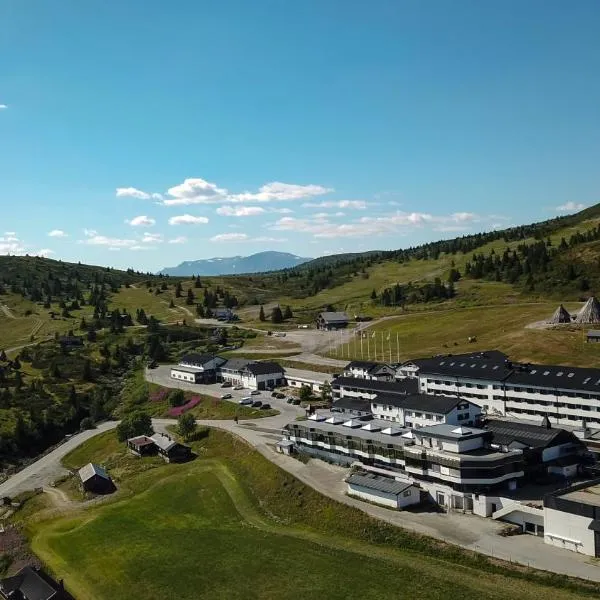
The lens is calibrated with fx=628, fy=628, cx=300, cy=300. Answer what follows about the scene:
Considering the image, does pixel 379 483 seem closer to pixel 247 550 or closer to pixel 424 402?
pixel 247 550

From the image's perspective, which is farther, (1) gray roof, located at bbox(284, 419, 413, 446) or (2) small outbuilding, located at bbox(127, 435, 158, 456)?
(2) small outbuilding, located at bbox(127, 435, 158, 456)

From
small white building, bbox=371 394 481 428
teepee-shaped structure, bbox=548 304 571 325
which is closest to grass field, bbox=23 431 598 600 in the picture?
small white building, bbox=371 394 481 428

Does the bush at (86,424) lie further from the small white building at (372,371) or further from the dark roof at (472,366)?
the dark roof at (472,366)

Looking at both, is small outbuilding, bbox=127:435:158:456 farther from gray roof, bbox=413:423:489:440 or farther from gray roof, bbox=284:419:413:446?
gray roof, bbox=413:423:489:440

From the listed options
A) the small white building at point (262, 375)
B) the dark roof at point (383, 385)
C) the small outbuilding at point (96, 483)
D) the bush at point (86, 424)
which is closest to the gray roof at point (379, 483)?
the dark roof at point (383, 385)

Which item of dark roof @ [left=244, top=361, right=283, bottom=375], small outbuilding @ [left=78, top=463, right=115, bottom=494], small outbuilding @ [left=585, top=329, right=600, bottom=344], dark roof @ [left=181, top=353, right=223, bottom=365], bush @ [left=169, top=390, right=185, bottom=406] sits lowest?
small outbuilding @ [left=78, top=463, right=115, bottom=494]

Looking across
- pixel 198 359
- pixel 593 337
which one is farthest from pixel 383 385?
pixel 198 359

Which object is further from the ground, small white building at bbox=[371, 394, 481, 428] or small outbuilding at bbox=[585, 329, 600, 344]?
small outbuilding at bbox=[585, 329, 600, 344]
